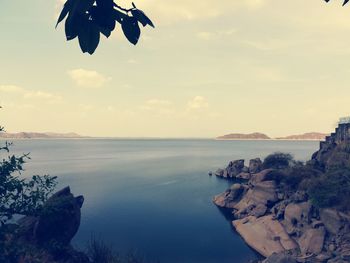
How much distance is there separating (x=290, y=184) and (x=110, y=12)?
51.4 m

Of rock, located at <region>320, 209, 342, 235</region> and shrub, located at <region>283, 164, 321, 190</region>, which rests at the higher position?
shrub, located at <region>283, 164, 321, 190</region>

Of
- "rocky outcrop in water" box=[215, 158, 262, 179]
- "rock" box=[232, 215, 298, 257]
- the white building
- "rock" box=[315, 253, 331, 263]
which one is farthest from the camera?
"rocky outcrop in water" box=[215, 158, 262, 179]

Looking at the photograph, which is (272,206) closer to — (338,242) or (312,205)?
(312,205)

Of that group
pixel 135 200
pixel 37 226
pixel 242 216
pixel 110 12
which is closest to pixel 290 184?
pixel 242 216

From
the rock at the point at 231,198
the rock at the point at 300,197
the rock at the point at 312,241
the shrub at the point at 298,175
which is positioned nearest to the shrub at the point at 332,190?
the rock at the point at 300,197

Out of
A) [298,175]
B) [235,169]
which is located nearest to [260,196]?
[298,175]

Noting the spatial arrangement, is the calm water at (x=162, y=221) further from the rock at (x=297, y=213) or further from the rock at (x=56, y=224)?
the rock at (x=56, y=224)

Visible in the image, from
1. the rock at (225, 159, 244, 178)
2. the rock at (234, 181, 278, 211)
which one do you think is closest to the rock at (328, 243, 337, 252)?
the rock at (234, 181, 278, 211)

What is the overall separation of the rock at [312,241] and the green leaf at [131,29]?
120 feet

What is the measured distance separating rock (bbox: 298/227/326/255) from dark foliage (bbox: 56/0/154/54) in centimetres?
3655

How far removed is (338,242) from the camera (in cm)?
3278

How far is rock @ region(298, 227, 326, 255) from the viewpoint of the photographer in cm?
3347

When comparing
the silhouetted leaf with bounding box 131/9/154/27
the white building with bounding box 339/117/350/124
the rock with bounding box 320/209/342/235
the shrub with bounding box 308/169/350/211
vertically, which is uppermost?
the white building with bounding box 339/117/350/124

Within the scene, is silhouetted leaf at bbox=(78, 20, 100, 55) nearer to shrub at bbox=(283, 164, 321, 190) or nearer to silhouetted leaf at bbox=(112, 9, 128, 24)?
silhouetted leaf at bbox=(112, 9, 128, 24)
